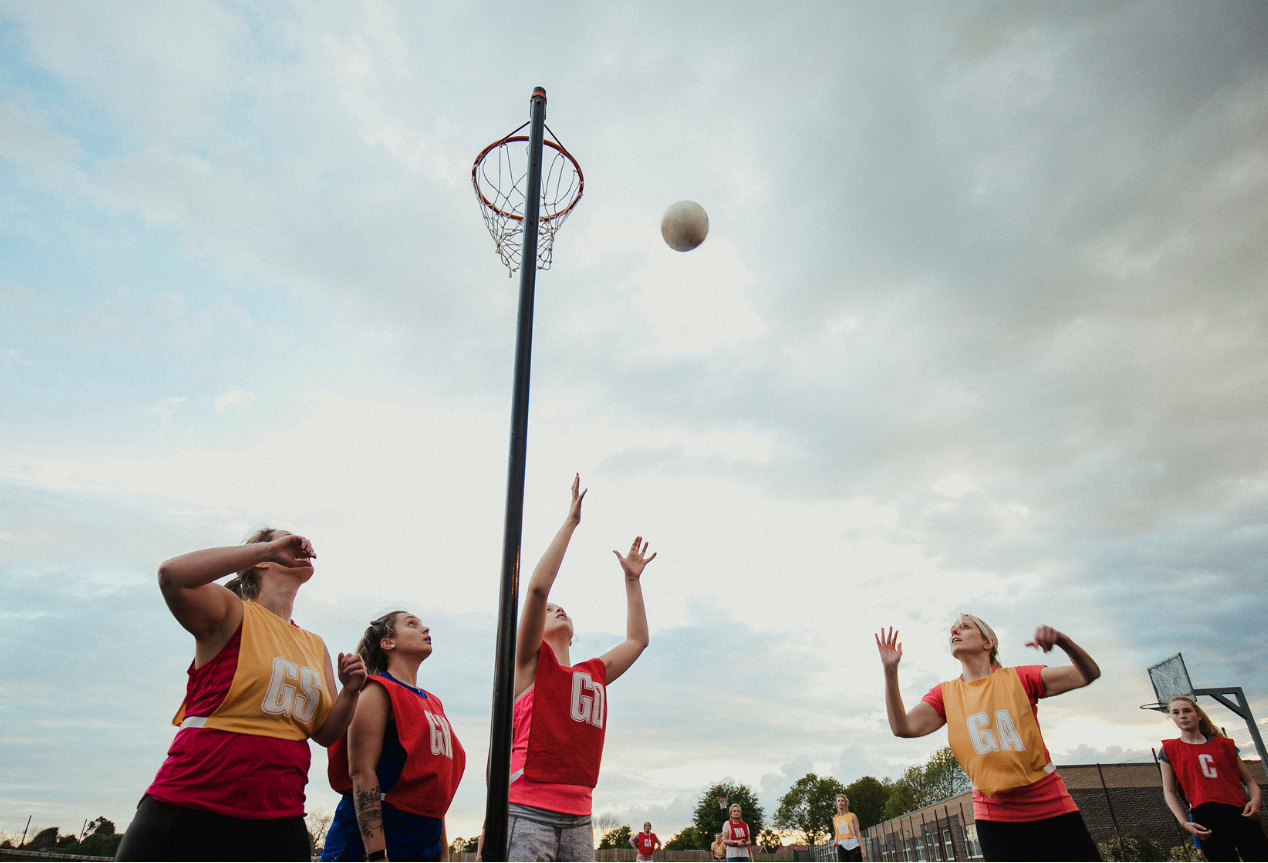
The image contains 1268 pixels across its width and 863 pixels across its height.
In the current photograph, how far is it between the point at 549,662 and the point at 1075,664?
353cm

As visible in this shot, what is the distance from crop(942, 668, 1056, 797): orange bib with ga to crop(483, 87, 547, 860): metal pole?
3236mm

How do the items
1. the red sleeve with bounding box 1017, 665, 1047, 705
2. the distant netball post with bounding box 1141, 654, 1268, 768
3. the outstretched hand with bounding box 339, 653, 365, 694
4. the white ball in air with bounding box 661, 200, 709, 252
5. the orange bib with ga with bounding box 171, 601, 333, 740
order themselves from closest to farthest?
the orange bib with ga with bounding box 171, 601, 333, 740 → the outstretched hand with bounding box 339, 653, 365, 694 → the red sleeve with bounding box 1017, 665, 1047, 705 → the white ball in air with bounding box 661, 200, 709, 252 → the distant netball post with bounding box 1141, 654, 1268, 768

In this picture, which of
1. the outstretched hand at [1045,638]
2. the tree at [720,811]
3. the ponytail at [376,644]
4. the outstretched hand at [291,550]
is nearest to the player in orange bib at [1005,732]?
the outstretched hand at [1045,638]

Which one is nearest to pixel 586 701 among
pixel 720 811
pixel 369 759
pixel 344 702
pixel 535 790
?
pixel 535 790

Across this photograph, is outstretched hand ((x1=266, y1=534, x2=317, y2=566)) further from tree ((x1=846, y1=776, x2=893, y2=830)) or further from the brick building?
tree ((x1=846, y1=776, x2=893, y2=830))

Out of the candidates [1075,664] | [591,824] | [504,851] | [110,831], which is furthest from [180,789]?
[110,831]

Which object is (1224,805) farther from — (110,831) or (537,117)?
(110,831)

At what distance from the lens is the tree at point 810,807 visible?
96750 millimetres

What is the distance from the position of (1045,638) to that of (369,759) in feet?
13.5

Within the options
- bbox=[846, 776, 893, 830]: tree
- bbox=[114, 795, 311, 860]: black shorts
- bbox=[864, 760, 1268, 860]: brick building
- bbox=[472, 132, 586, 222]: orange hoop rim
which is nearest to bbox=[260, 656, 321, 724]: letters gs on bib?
bbox=[114, 795, 311, 860]: black shorts

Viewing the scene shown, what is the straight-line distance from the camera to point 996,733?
14.9 feet

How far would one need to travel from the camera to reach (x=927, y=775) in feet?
305

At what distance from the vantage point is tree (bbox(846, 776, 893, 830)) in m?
102

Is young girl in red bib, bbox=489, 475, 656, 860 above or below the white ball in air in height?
below
